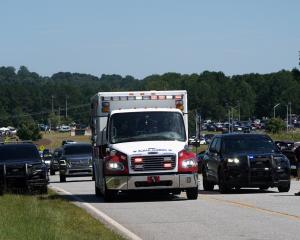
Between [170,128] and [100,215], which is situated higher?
[170,128]

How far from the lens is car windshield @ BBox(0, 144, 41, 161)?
3070cm

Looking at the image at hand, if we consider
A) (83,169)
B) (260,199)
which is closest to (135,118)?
(260,199)

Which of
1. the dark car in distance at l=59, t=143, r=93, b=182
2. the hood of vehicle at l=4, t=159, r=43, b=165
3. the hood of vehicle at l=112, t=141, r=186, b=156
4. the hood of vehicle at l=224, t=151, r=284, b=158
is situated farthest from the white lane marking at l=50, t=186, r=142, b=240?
the dark car in distance at l=59, t=143, r=93, b=182

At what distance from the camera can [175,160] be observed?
24.0 m

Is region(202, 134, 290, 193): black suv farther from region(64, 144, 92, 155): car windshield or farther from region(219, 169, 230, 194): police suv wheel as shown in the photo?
region(64, 144, 92, 155): car windshield

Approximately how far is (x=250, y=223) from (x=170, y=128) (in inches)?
296

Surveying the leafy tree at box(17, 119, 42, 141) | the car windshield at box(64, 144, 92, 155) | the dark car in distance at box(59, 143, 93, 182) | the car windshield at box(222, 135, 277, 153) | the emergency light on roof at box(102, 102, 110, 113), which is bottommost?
the leafy tree at box(17, 119, 42, 141)

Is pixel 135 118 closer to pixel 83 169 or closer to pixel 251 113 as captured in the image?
pixel 83 169

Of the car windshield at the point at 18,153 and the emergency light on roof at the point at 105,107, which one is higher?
the emergency light on roof at the point at 105,107

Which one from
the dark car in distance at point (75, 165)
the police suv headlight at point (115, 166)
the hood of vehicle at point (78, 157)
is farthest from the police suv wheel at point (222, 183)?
the hood of vehicle at point (78, 157)

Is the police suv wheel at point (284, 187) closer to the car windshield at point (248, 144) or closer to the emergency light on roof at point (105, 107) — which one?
the car windshield at point (248, 144)

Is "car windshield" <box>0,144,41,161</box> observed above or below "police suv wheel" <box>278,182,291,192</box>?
above

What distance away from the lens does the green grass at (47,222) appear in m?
15.6

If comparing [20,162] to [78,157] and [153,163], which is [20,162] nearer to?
[153,163]
